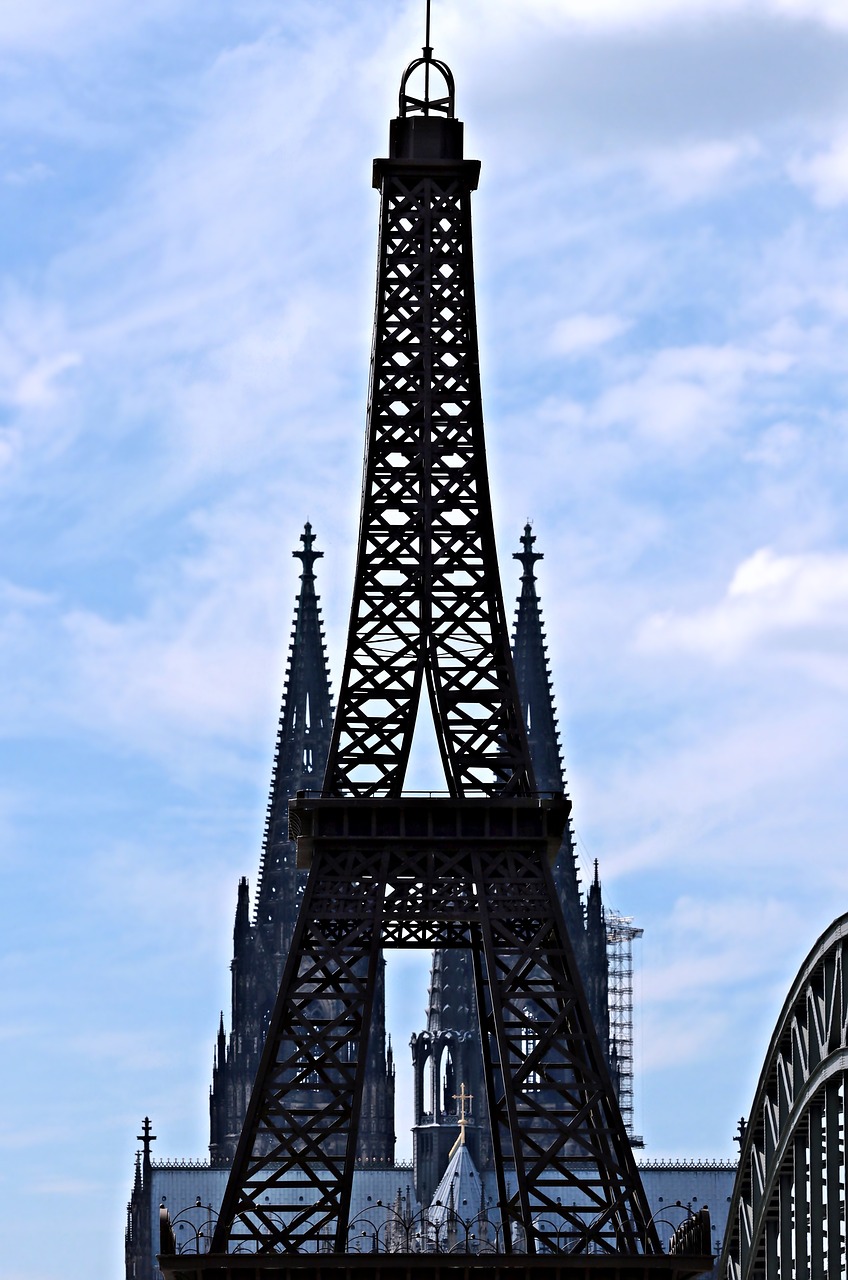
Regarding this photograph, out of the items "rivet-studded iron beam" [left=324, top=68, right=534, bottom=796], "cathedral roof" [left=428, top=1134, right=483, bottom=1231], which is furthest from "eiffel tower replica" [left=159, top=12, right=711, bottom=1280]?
"cathedral roof" [left=428, top=1134, right=483, bottom=1231]

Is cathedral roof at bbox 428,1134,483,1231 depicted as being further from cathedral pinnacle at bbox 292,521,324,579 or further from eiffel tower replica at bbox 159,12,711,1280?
eiffel tower replica at bbox 159,12,711,1280

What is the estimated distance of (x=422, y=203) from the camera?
235ft

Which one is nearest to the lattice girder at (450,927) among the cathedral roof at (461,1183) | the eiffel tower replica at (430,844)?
the eiffel tower replica at (430,844)

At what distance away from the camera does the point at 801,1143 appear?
184ft

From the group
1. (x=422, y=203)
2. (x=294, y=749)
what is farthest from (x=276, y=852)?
(x=422, y=203)

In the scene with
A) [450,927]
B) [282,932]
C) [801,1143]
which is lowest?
[801,1143]

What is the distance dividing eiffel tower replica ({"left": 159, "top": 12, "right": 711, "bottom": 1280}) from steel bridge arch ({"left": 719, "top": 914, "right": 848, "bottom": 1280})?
5.14 feet

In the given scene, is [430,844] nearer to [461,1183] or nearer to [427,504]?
[427,504]

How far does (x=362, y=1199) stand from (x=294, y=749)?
25029mm

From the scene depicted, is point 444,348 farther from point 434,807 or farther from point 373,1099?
point 373,1099

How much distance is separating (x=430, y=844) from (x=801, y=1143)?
1297 cm

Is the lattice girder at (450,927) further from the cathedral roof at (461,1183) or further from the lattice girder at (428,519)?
the cathedral roof at (461,1183)

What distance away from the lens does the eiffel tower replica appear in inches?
2435

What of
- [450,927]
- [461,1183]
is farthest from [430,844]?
[461,1183]
